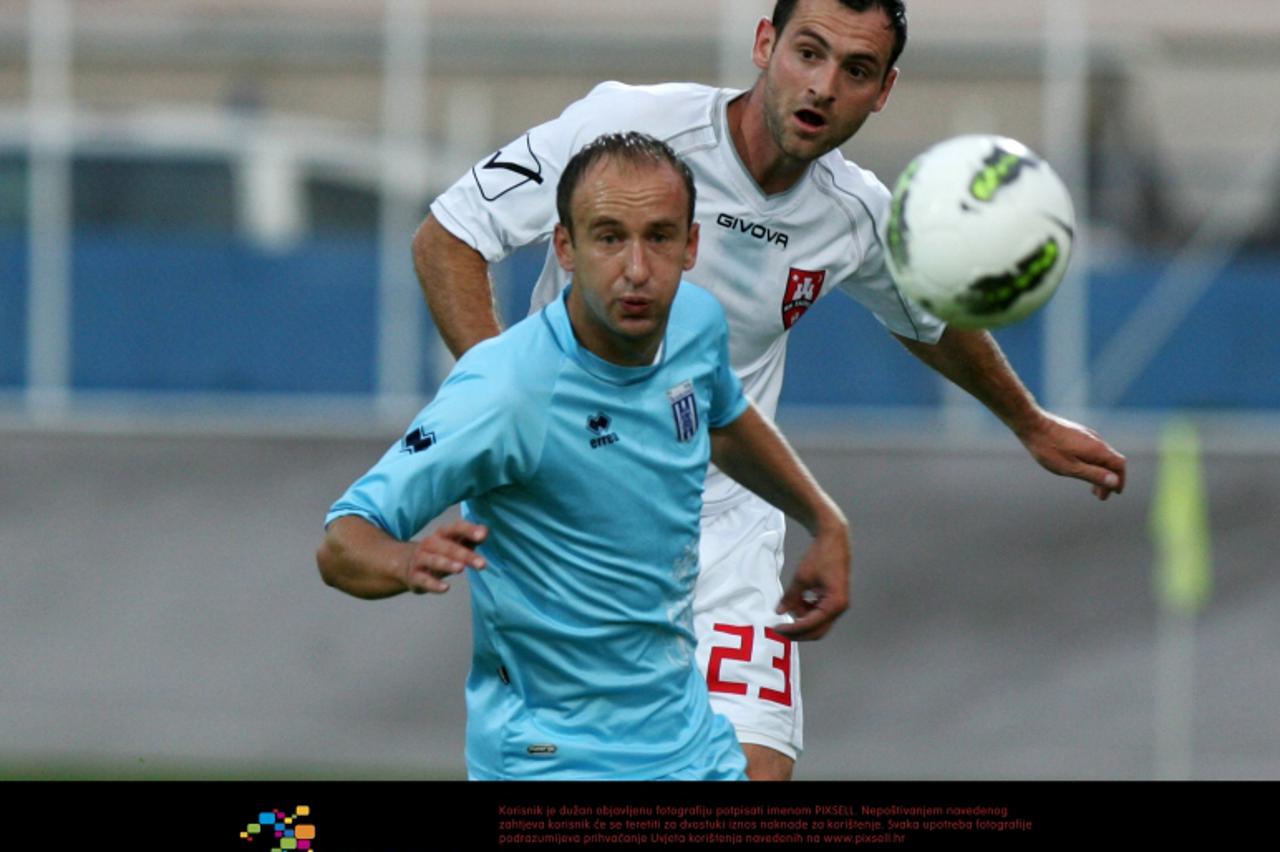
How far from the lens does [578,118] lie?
594 cm

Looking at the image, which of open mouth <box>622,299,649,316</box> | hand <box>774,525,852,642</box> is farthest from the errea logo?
hand <box>774,525,852,642</box>

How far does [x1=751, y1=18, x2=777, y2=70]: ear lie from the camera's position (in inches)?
233

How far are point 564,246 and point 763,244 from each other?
108cm

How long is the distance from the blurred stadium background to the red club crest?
4.95m

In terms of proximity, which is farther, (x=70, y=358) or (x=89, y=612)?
(x=70, y=358)

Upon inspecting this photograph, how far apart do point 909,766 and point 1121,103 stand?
6684 millimetres

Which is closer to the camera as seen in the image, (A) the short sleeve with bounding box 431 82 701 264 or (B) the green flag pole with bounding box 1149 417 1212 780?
(A) the short sleeve with bounding box 431 82 701 264

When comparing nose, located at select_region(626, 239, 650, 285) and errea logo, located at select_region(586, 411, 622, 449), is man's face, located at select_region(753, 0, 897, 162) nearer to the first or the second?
nose, located at select_region(626, 239, 650, 285)

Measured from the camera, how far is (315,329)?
14164 mm

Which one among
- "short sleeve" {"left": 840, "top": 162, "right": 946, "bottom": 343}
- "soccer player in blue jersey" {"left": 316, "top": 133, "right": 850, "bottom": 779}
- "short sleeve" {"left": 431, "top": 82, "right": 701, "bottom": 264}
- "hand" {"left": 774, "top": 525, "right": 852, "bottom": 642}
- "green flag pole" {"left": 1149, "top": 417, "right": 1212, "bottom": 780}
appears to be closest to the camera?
"soccer player in blue jersey" {"left": 316, "top": 133, "right": 850, "bottom": 779}

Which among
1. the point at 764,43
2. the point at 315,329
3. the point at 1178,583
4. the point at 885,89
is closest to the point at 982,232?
the point at 885,89
